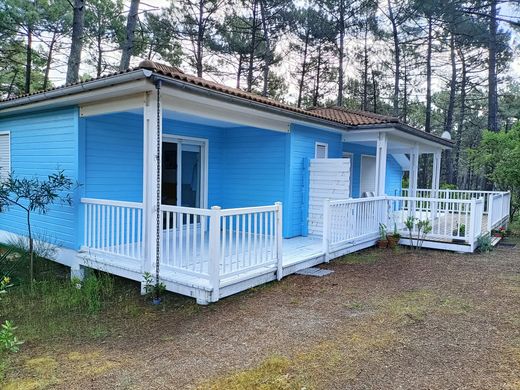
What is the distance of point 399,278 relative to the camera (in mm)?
6062

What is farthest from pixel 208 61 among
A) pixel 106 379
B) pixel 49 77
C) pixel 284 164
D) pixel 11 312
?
pixel 106 379

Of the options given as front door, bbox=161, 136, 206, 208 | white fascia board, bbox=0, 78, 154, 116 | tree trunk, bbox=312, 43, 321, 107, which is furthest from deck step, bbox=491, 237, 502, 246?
tree trunk, bbox=312, 43, 321, 107

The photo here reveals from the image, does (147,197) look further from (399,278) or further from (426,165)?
(426,165)

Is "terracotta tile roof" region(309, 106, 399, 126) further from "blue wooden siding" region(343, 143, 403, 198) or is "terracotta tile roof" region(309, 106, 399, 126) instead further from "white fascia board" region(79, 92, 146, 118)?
"white fascia board" region(79, 92, 146, 118)

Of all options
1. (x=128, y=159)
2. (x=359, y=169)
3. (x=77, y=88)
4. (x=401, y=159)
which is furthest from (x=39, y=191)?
(x=401, y=159)

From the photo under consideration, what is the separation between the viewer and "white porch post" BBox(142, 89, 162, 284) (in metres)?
4.85

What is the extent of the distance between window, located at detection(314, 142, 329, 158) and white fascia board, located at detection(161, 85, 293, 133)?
1.34 meters

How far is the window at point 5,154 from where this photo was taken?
7.67m

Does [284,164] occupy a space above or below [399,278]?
above

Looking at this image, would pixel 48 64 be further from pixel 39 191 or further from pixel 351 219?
pixel 351 219

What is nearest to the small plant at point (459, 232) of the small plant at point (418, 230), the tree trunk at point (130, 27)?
the small plant at point (418, 230)

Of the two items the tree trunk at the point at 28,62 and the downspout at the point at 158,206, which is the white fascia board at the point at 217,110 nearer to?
the downspout at the point at 158,206

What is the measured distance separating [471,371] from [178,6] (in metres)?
18.3

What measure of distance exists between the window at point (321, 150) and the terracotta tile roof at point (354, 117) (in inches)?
32.0
